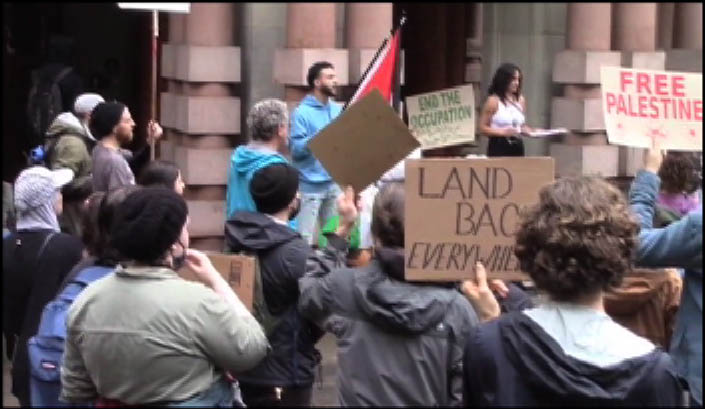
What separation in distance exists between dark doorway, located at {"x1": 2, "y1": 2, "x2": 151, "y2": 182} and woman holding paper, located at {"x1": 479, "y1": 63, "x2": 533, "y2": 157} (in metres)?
6.31

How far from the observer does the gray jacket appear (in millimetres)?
4453

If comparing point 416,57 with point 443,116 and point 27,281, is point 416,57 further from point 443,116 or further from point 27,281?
point 27,281

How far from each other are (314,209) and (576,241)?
6689mm

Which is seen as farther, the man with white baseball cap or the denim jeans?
the denim jeans

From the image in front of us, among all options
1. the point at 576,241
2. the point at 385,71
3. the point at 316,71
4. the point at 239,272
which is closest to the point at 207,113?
the point at 316,71

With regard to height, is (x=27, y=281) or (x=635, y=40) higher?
(x=635, y=40)

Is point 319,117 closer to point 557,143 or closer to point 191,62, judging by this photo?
point 191,62

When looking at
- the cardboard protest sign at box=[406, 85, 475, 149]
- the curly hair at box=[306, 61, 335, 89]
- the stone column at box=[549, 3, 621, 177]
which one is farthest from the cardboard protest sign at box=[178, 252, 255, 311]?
the stone column at box=[549, 3, 621, 177]

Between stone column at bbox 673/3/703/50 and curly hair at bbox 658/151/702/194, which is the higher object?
stone column at bbox 673/3/703/50

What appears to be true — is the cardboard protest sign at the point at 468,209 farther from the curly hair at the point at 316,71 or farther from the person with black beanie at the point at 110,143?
the curly hair at the point at 316,71

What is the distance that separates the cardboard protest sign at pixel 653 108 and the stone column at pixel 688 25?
8701 millimetres

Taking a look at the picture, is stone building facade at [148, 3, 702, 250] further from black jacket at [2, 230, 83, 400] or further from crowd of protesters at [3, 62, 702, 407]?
black jacket at [2, 230, 83, 400]

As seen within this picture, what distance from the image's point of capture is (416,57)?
15555 millimetres

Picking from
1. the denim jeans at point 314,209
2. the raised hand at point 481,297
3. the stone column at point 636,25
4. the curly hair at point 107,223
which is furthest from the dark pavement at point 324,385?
the stone column at point 636,25
